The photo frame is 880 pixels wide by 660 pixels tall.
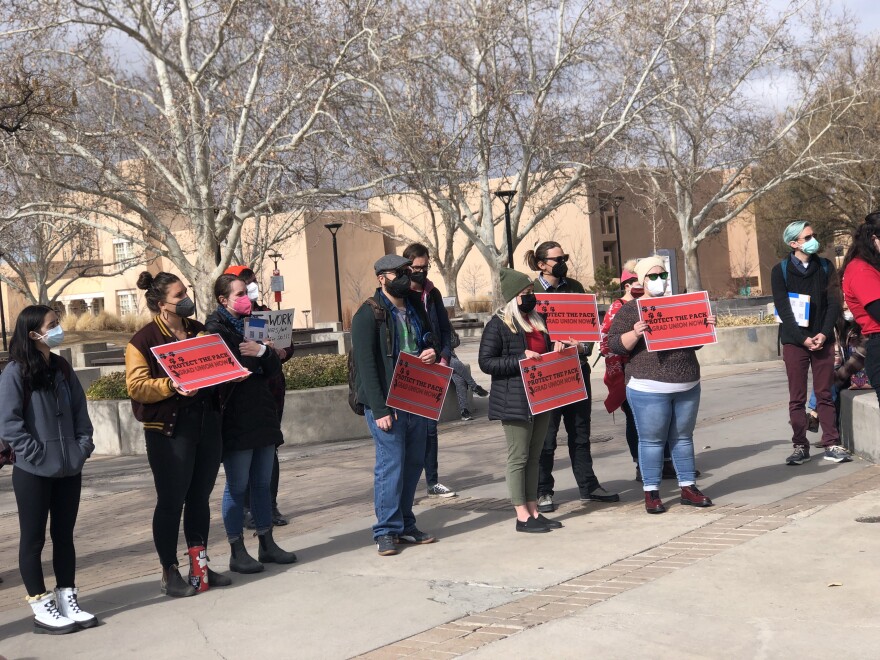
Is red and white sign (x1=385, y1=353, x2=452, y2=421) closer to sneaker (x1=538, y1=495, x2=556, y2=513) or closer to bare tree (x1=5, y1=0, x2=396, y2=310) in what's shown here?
sneaker (x1=538, y1=495, x2=556, y2=513)

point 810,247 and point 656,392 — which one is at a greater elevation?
point 810,247

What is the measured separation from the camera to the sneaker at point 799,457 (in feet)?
30.1

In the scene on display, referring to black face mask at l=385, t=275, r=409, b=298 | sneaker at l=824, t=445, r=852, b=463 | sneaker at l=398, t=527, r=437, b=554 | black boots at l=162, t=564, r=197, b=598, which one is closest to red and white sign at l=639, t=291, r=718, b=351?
black face mask at l=385, t=275, r=409, b=298

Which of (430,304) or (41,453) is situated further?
(430,304)

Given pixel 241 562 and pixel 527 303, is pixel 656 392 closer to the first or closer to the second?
pixel 527 303

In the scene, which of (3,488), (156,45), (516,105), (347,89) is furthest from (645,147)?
(3,488)

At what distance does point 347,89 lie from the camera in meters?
20.4

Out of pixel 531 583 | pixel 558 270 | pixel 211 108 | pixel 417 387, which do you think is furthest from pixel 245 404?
pixel 211 108

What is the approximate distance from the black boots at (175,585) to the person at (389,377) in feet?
4.29

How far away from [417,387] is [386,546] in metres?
1.05

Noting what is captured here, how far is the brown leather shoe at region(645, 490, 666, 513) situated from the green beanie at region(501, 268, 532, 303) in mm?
1704

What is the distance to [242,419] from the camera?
680 centimetres

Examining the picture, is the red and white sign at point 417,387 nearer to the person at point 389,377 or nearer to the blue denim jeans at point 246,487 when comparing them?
the person at point 389,377

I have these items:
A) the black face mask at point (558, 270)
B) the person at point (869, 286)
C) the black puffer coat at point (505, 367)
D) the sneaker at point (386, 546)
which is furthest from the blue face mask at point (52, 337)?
the person at point (869, 286)
